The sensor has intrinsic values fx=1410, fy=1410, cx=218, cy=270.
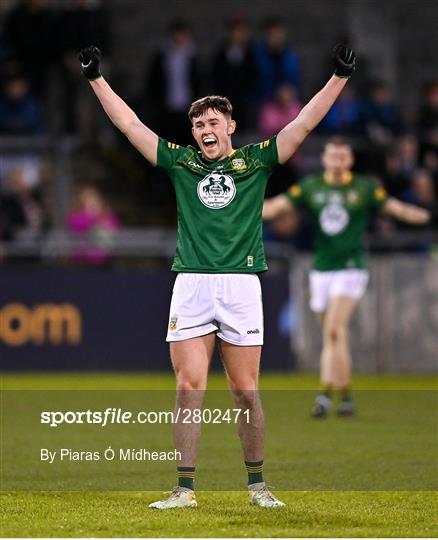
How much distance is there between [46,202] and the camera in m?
20.6

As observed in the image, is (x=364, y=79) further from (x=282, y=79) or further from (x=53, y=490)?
(x=53, y=490)

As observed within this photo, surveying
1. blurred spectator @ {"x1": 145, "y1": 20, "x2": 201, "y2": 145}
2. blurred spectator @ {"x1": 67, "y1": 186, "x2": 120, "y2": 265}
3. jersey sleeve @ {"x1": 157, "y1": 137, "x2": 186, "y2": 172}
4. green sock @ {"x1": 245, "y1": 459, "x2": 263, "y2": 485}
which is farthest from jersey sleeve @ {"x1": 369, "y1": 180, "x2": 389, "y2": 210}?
blurred spectator @ {"x1": 145, "y1": 20, "x2": 201, "y2": 145}

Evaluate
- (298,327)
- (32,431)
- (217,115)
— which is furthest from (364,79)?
(217,115)

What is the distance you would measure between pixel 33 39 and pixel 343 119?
4829 mm

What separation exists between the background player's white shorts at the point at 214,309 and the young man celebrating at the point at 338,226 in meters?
6.00

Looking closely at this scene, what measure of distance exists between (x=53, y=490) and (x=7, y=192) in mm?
10440

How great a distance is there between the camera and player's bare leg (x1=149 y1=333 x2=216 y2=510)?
8.14 meters

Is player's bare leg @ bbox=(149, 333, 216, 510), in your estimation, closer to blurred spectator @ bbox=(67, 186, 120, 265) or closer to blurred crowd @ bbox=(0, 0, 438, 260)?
blurred spectator @ bbox=(67, 186, 120, 265)

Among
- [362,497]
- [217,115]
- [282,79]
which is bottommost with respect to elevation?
[362,497]

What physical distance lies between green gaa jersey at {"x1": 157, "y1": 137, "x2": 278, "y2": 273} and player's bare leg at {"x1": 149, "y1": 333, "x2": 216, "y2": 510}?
50 cm

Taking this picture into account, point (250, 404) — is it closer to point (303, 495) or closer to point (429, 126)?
point (303, 495)

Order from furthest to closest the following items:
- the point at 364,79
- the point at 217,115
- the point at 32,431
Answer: the point at 364,79 → the point at 32,431 → the point at 217,115

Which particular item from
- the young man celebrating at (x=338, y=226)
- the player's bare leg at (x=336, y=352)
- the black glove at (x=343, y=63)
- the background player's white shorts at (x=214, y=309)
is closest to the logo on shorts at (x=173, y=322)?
the background player's white shorts at (x=214, y=309)

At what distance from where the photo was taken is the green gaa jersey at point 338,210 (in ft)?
47.3
